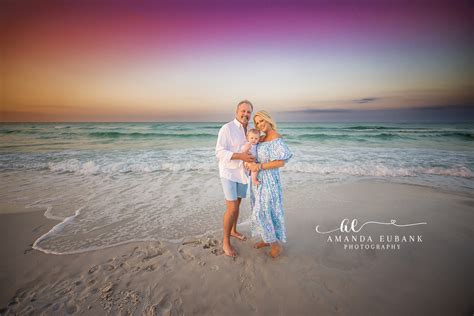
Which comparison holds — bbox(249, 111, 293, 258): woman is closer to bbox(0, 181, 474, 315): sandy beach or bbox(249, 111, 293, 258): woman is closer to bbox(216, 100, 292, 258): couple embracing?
bbox(216, 100, 292, 258): couple embracing

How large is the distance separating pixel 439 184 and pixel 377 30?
21.7ft

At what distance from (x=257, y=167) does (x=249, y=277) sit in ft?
4.57

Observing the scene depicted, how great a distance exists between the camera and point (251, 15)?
20.9 ft

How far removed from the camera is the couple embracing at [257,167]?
258 cm

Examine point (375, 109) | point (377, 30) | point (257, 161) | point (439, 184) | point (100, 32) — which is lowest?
point (439, 184)

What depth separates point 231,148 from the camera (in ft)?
9.19

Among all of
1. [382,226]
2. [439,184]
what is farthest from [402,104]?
[382,226]

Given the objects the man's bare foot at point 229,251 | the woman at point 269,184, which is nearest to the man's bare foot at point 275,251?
the woman at point 269,184

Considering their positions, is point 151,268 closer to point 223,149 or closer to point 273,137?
point 223,149

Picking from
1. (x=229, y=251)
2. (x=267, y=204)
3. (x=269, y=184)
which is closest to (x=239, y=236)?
(x=229, y=251)

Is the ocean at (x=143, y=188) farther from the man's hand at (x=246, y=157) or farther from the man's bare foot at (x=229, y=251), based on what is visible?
the man's hand at (x=246, y=157)

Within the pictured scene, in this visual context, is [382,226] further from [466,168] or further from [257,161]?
[466,168]

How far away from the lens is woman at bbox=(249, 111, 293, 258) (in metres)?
2.54

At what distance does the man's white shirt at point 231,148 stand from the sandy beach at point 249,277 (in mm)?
1185
